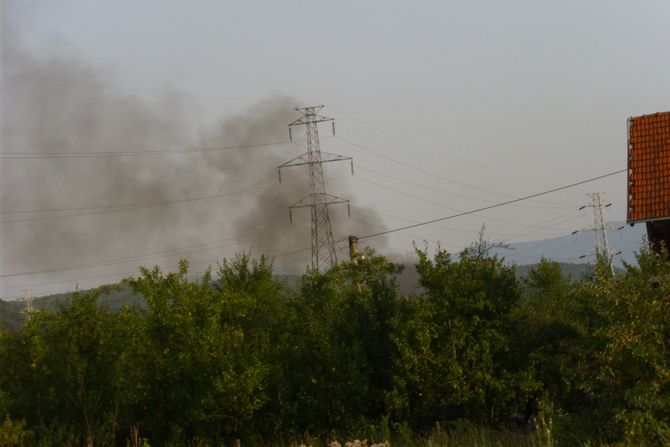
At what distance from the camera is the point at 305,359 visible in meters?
33.3

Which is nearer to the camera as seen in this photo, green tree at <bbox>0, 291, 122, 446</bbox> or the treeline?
the treeline

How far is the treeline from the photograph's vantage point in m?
28.2

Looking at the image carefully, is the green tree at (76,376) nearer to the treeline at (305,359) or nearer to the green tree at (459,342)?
the treeline at (305,359)

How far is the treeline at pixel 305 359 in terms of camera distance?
28.2 meters

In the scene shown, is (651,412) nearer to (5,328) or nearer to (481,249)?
(481,249)

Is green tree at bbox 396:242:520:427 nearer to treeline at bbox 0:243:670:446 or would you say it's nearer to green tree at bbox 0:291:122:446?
treeline at bbox 0:243:670:446

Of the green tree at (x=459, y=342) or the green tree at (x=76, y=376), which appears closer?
the green tree at (x=459, y=342)

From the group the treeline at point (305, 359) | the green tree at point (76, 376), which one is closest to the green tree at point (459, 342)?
the treeline at point (305, 359)

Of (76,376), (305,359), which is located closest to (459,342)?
(305,359)

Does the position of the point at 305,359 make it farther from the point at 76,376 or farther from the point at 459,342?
the point at 76,376

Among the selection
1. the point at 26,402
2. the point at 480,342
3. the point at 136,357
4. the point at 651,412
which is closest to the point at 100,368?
the point at 136,357

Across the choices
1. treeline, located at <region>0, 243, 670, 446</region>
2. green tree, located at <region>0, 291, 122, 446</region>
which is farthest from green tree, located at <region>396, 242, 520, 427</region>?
green tree, located at <region>0, 291, 122, 446</region>

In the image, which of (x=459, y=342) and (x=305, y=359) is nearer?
(x=459, y=342)

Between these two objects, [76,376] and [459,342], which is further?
[76,376]
